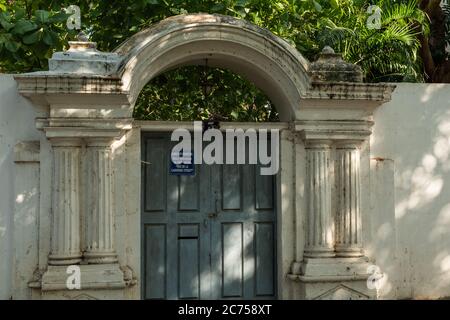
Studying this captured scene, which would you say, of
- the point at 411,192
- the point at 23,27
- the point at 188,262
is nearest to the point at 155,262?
the point at 188,262

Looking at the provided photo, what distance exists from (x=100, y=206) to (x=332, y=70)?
277 centimetres

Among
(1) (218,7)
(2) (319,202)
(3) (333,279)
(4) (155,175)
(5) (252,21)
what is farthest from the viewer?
(5) (252,21)

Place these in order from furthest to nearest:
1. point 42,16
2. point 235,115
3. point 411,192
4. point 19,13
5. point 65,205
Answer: point 235,115, point 19,13, point 42,16, point 411,192, point 65,205

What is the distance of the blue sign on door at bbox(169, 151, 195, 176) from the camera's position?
6641 millimetres

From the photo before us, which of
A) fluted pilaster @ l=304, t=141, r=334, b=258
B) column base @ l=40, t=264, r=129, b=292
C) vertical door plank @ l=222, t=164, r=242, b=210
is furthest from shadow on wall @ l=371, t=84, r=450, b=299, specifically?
column base @ l=40, t=264, r=129, b=292

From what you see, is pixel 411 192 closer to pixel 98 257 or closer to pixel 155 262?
pixel 155 262

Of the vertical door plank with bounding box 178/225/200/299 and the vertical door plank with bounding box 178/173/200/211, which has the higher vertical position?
the vertical door plank with bounding box 178/173/200/211

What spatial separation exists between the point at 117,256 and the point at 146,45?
6.77ft

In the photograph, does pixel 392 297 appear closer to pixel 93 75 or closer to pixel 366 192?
pixel 366 192

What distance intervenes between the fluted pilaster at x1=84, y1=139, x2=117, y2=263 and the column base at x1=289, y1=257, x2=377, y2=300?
1918mm

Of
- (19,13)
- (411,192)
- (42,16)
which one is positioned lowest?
(411,192)

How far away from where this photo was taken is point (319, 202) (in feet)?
21.4

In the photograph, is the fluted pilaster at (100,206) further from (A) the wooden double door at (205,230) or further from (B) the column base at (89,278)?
(A) the wooden double door at (205,230)

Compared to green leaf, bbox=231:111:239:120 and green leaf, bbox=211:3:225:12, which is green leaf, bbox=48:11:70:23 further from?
green leaf, bbox=231:111:239:120
